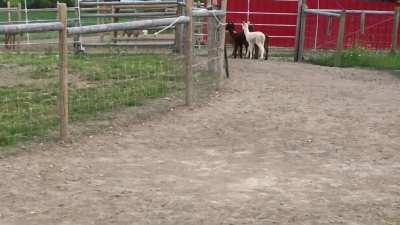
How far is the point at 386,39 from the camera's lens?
60.8ft

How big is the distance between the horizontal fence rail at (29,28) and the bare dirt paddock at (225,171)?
114 cm

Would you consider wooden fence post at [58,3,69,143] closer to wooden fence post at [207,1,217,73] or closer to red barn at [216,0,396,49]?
wooden fence post at [207,1,217,73]

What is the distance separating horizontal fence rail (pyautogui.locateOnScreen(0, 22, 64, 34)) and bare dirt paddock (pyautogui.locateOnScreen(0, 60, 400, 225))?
1.14m

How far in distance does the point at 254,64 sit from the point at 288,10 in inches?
247

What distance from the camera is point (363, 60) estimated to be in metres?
14.9

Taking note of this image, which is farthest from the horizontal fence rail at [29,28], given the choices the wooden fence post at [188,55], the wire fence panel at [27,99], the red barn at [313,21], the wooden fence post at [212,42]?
the red barn at [313,21]

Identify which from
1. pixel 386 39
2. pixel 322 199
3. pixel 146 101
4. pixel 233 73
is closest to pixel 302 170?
pixel 322 199

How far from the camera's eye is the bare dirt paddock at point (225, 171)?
4.55 meters

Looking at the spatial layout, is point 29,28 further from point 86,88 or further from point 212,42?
point 212,42

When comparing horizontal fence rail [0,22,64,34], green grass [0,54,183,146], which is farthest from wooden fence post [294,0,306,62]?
horizontal fence rail [0,22,64,34]

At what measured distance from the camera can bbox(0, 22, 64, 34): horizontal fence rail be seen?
5.88 meters

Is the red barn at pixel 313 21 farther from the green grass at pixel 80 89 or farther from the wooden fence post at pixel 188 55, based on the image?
the wooden fence post at pixel 188 55

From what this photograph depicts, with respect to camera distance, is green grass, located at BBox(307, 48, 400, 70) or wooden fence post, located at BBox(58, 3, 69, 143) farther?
green grass, located at BBox(307, 48, 400, 70)

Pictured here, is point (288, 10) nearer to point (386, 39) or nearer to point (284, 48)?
point (284, 48)
